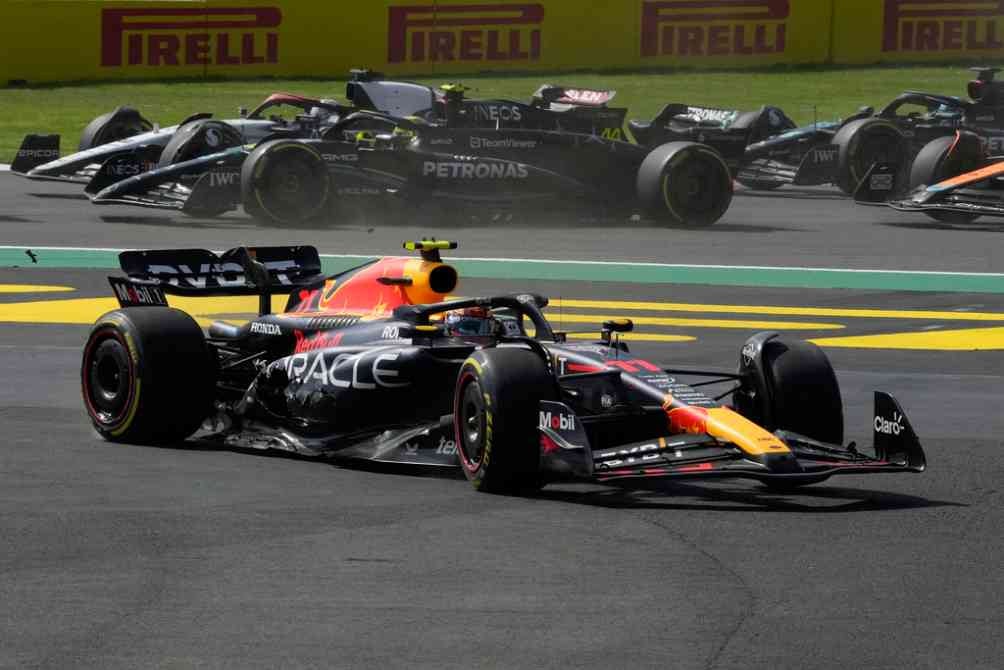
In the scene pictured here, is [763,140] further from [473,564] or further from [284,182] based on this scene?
[473,564]

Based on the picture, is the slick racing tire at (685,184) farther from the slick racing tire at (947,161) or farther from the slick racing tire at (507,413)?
the slick racing tire at (507,413)

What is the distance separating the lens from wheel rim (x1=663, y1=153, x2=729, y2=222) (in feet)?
76.7

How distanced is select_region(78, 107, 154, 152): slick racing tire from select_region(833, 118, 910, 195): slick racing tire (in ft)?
30.7

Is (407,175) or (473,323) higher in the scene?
(407,175)

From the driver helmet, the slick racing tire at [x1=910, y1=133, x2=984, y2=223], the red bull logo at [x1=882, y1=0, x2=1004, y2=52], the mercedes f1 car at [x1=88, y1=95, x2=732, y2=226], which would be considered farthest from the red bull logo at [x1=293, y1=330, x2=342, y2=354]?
the red bull logo at [x1=882, y1=0, x2=1004, y2=52]

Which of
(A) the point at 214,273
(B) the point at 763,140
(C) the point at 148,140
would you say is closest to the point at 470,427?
(A) the point at 214,273

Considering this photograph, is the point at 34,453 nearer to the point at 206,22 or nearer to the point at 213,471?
the point at 213,471

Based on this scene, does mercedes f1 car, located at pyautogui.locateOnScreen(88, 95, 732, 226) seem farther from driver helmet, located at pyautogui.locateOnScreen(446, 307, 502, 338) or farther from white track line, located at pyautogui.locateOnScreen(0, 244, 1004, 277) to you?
Result: driver helmet, located at pyautogui.locateOnScreen(446, 307, 502, 338)

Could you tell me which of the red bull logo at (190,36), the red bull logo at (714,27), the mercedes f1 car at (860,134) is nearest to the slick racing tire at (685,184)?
the mercedes f1 car at (860,134)

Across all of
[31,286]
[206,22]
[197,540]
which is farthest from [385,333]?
[206,22]

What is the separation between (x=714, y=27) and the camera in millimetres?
40781

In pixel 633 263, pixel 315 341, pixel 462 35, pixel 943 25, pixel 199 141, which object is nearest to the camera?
pixel 315 341

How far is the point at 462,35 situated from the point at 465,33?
0.26 ft

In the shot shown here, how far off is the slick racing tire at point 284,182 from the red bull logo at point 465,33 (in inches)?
697
